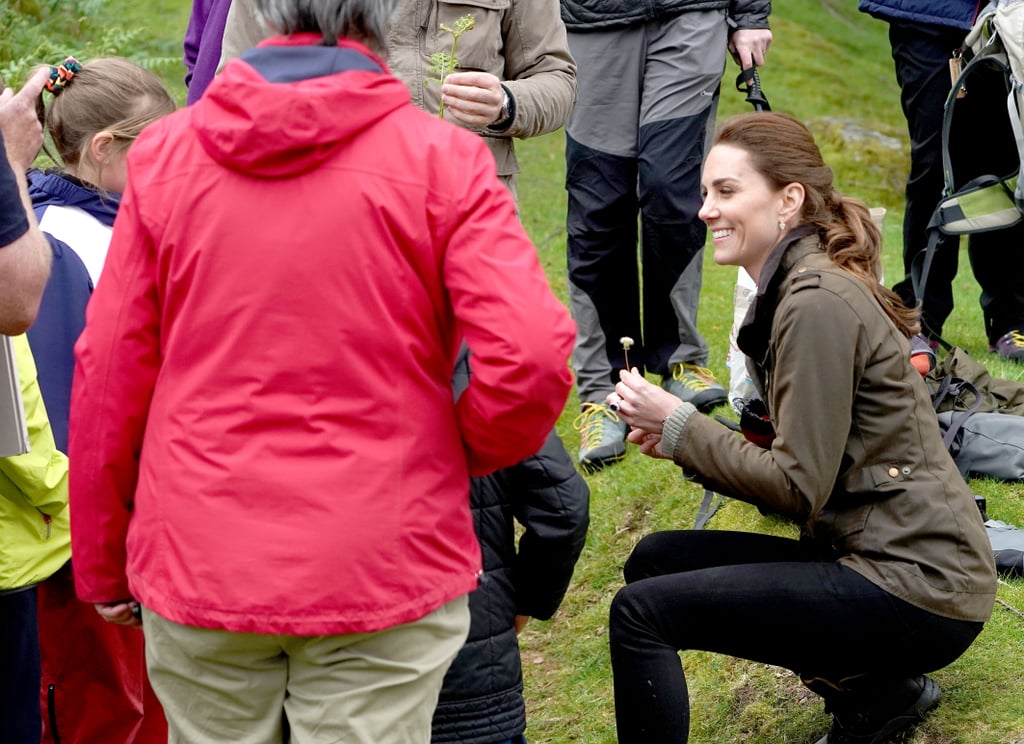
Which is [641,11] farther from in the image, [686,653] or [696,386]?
[686,653]

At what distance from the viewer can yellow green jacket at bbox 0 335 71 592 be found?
3.06 m

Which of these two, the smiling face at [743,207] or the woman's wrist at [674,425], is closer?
the woman's wrist at [674,425]

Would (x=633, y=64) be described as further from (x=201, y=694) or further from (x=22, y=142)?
(x=201, y=694)

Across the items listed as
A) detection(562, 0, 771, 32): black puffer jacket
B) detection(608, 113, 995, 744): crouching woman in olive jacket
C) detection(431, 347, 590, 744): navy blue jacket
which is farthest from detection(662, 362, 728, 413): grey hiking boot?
detection(431, 347, 590, 744): navy blue jacket

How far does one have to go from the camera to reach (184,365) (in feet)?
7.36

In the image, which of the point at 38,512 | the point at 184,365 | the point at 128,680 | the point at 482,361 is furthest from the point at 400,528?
the point at 128,680

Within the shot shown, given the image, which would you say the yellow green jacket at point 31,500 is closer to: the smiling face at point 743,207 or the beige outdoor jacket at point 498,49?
the beige outdoor jacket at point 498,49

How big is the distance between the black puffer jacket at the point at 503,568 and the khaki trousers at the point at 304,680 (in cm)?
37

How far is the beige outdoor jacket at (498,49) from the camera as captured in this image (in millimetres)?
3701

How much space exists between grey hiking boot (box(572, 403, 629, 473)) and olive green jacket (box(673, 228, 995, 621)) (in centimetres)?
229

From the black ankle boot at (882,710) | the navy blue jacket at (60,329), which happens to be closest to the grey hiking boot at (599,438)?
the black ankle boot at (882,710)

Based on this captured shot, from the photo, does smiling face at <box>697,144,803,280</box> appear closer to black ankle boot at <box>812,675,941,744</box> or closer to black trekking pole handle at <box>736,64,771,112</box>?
black ankle boot at <box>812,675,941,744</box>

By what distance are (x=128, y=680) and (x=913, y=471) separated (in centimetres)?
213

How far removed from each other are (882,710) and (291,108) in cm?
216
